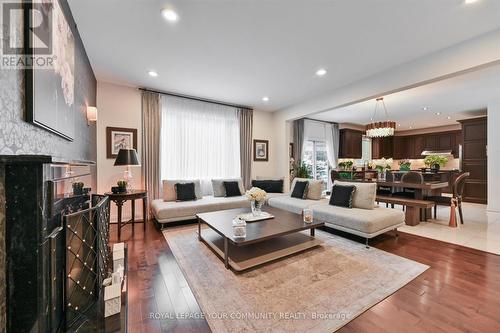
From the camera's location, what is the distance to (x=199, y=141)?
16.4 feet

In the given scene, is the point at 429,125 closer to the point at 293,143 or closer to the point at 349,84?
the point at 293,143

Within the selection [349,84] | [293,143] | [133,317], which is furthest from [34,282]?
[293,143]

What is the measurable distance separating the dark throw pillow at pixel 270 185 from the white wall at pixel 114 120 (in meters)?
2.79

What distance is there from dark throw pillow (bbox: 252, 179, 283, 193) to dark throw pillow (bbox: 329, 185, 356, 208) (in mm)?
1800

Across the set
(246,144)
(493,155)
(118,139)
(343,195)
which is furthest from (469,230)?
(118,139)

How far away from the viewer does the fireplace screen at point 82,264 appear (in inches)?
51.7

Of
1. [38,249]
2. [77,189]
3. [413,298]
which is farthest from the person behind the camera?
[413,298]

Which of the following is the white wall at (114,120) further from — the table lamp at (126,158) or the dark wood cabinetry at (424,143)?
the dark wood cabinetry at (424,143)

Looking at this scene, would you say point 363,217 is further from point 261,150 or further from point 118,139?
point 118,139

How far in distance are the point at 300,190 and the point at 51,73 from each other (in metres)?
4.15

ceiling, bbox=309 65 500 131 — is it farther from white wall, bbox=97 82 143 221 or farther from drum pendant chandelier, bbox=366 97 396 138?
white wall, bbox=97 82 143 221

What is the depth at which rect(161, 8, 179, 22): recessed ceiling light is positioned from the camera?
211cm

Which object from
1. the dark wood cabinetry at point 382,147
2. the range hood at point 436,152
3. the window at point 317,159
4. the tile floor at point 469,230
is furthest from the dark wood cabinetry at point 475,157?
the window at point 317,159

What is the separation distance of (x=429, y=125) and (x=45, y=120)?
35.2 feet
